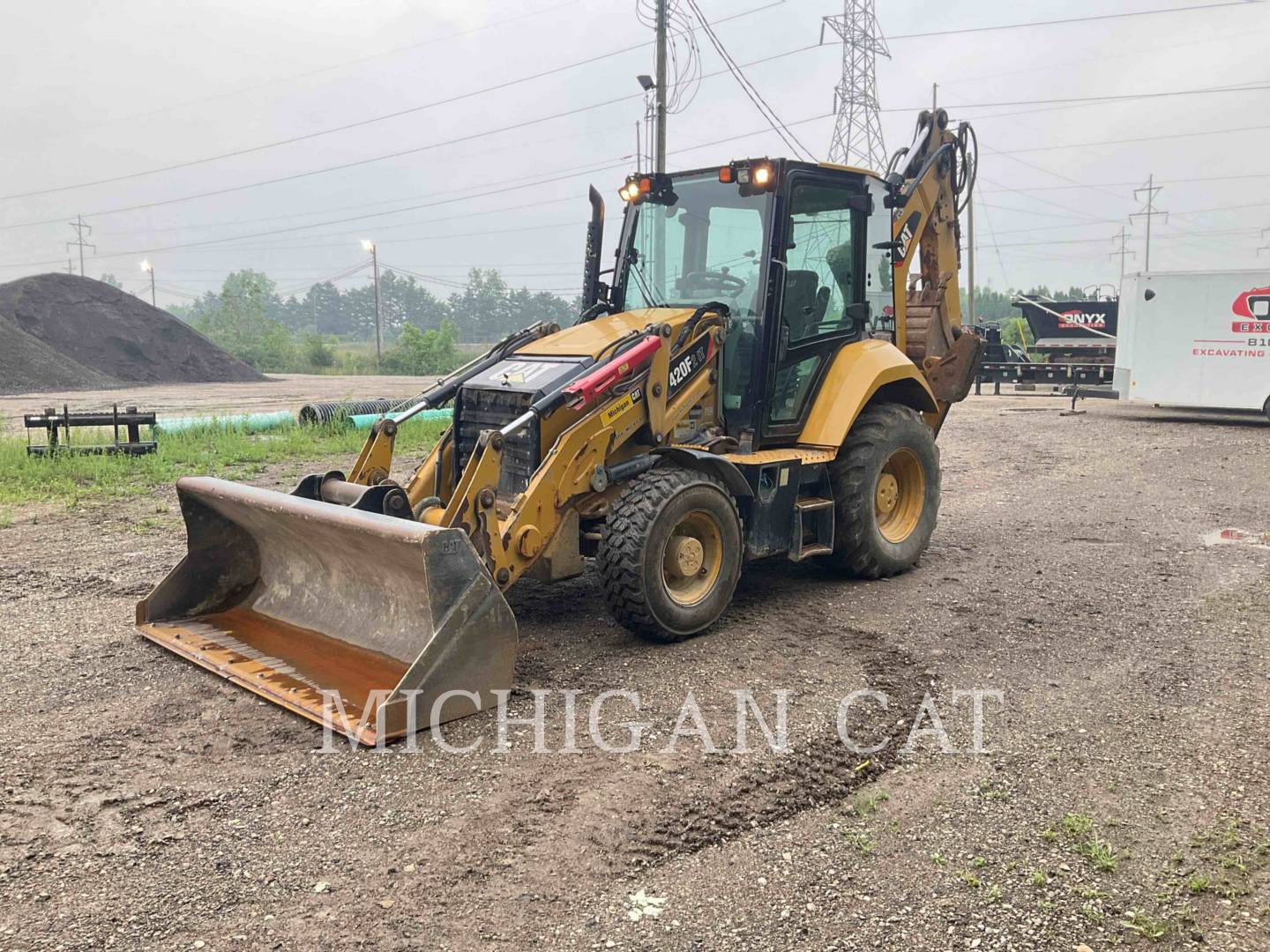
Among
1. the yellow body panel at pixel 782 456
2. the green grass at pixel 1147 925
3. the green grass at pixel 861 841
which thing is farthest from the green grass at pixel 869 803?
the yellow body panel at pixel 782 456

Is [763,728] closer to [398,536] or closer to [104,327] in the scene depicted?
[398,536]

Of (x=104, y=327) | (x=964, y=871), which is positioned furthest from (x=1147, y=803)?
(x=104, y=327)

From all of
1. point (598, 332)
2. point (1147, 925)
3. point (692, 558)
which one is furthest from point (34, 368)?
point (1147, 925)

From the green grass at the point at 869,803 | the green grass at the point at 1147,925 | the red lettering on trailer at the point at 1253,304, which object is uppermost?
the red lettering on trailer at the point at 1253,304

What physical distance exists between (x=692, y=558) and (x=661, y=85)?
17.9 metres

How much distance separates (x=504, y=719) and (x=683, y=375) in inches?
93.7

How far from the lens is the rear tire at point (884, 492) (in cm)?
637

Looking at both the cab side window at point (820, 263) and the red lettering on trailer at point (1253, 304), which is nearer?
the cab side window at point (820, 263)

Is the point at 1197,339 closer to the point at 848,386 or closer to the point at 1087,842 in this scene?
the point at 848,386

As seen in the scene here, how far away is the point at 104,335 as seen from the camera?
112 ft

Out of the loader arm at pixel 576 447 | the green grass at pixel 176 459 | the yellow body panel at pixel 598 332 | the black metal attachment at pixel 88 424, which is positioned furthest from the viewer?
the black metal attachment at pixel 88 424

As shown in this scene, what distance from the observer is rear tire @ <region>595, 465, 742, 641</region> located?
4914mm

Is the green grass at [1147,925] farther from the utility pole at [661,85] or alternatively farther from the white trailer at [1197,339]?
the utility pole at [661,85]

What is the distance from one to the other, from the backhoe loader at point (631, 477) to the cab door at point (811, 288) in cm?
2
